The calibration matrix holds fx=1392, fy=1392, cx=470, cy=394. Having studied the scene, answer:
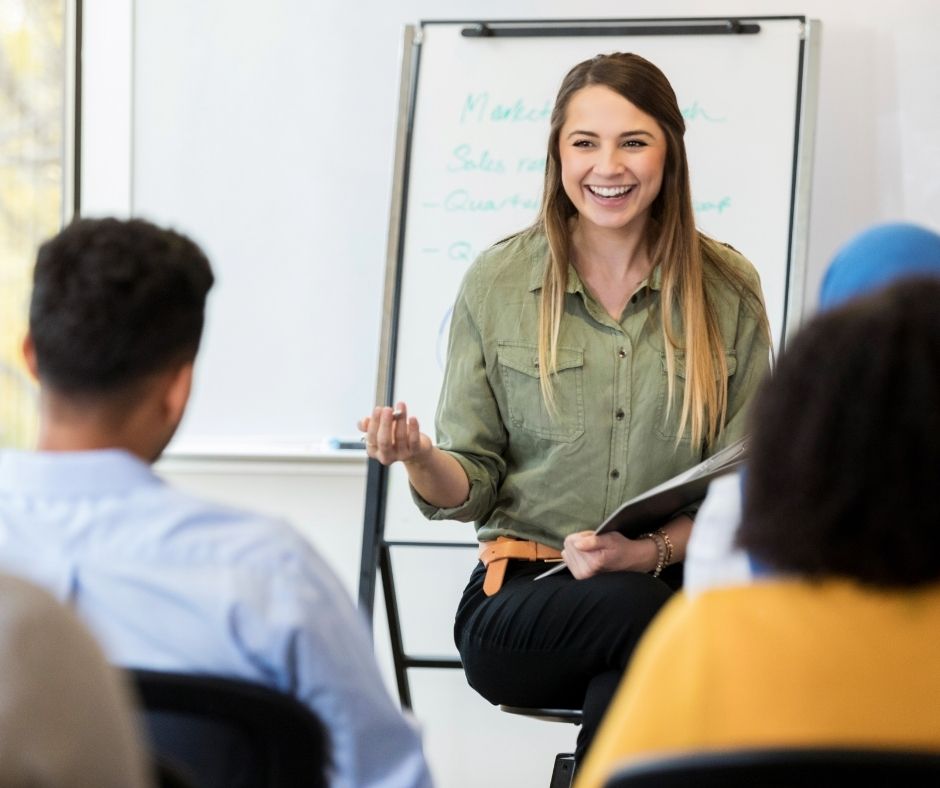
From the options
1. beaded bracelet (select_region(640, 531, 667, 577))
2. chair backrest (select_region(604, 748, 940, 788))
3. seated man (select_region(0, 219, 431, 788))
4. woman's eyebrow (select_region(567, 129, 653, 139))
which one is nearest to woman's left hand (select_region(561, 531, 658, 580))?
beaded bracelet (select_region(640, 531, 667, 577))

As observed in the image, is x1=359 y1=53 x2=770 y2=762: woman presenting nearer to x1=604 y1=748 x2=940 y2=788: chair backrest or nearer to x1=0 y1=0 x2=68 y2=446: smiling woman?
x1=604 y1=748 x2=940 y2=788: chair backrest

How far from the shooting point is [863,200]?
10.1 ft

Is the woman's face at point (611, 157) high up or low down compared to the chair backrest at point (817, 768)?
up

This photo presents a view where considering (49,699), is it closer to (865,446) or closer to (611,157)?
(865,446)

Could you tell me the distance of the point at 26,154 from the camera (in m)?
3.45

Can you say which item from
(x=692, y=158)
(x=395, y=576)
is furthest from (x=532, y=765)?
(x=692, y=158)

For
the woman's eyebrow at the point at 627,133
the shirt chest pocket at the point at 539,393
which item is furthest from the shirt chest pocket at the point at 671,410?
the woman's eyebrow at the point at 627,133

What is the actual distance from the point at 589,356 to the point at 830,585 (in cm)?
129

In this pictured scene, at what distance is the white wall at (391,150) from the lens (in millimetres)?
3051

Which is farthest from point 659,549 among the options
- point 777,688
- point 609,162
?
point 777,688

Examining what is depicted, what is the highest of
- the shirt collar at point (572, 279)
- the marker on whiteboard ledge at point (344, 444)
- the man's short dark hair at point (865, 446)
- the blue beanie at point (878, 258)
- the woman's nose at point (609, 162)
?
the woman's nose at point (609, 162)

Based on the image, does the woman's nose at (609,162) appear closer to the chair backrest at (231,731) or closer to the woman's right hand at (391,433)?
the woman's right hand at (391,433)

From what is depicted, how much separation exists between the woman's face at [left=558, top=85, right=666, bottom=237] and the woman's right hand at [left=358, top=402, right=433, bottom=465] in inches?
20.2

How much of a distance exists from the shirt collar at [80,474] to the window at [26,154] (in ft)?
7.49
